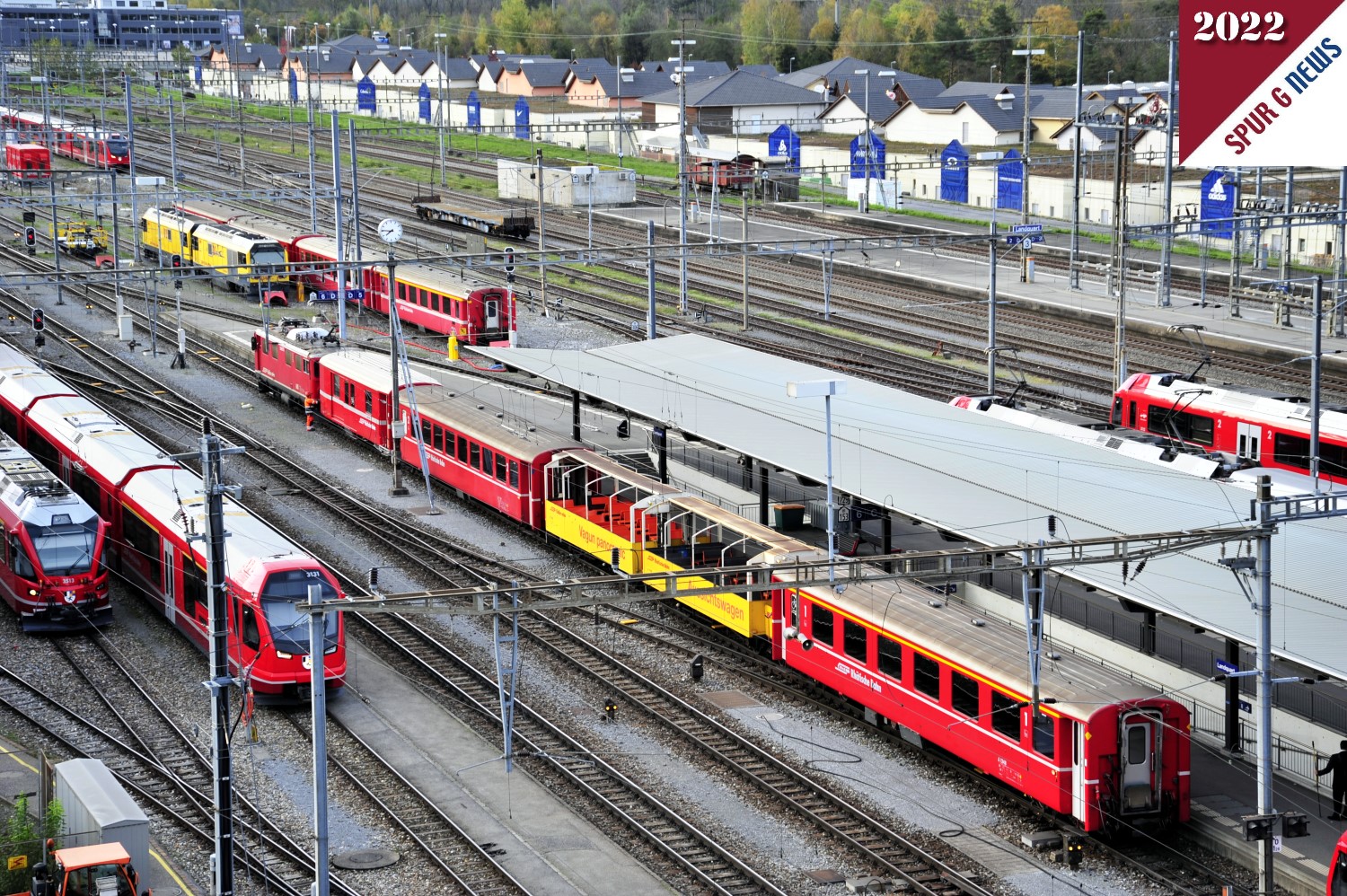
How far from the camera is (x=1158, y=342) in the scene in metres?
55.6

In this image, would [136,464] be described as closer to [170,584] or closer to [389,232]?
[170,584]

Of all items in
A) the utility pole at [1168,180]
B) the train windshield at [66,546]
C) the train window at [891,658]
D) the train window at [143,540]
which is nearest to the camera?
the train window at [891,658]

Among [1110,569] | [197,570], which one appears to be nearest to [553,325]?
[197,570]

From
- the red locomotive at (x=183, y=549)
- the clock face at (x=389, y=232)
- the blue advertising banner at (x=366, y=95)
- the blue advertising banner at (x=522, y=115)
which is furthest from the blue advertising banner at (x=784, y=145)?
the red locomotive at (x=183, y=549)

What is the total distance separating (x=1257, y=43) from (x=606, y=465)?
14730mm

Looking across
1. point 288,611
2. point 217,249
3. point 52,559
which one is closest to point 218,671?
point 288,611

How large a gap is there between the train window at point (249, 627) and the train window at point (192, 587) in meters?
1.22

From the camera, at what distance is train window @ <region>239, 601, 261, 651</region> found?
1085 inches

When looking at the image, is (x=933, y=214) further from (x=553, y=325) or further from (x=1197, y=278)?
(x=553, y=325)

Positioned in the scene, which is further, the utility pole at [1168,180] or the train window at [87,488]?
the utility pole at [1168,180]

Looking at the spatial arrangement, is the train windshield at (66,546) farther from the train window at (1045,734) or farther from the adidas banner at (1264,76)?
the adidas banner at (1264,76)

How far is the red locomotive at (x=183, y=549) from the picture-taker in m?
27.5

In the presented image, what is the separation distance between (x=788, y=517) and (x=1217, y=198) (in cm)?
4140

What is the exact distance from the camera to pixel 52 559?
31.1 metres
